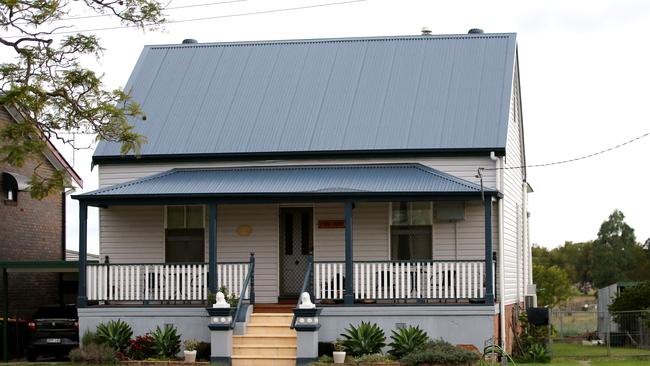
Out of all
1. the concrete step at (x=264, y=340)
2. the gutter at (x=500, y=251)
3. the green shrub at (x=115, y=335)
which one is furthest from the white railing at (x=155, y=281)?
the gutter at (x=500, y=251)

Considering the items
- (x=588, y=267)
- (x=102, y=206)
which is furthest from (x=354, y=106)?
(x=588, y=267)

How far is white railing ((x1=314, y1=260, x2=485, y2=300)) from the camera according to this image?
24.8m

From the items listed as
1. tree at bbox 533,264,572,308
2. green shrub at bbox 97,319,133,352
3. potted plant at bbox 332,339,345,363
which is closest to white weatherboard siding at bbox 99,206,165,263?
green shrub at bbox 97,319,133,352

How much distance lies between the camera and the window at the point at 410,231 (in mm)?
26844

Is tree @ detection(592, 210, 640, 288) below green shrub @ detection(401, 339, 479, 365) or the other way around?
the other way around

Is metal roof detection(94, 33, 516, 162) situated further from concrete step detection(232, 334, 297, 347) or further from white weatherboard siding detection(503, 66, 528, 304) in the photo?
concrete step detection(232, 334, 297, 347)

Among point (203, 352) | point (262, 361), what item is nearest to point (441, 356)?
point (262, 361)

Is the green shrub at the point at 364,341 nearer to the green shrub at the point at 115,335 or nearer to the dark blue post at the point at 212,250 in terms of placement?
the dark blue post at the point at 212,250

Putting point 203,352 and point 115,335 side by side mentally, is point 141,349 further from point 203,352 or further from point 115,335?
point 203,352

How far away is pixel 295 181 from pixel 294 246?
2215 millimetres

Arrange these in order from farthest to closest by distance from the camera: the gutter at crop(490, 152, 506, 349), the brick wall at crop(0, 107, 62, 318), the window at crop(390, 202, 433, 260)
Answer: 1. the brick wall at crop(0, 107, 62, 318)
2. the window at crop(390, 202, 433, 260)
3. the gutter at crop(490, 152, 506, 349)

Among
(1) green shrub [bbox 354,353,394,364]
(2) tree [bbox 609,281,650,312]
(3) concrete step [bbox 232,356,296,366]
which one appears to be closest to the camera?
(1) green shrub [bbox 354,353,394,364]

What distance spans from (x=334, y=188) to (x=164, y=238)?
494 cm

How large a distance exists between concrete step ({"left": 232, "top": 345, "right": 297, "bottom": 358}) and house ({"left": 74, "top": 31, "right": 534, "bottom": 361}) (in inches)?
1.6
